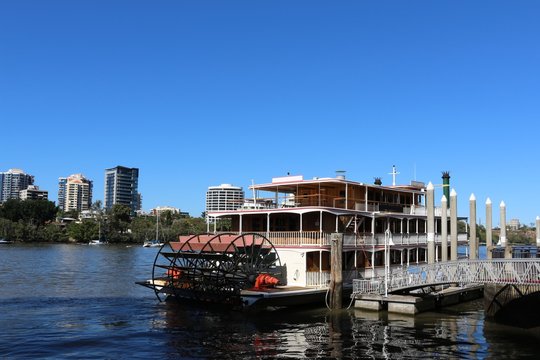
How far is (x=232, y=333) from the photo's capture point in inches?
837

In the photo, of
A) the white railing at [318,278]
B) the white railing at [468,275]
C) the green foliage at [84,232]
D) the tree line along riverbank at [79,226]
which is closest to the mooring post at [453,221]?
the white railing at [468,275]

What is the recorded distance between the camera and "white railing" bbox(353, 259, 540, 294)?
21.1 meters

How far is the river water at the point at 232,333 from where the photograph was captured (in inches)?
728

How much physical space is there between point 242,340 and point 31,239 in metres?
116

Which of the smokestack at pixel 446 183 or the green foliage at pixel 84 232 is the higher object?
the smokestack at pixel 446 183

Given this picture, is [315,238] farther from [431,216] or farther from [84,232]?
[84,232]

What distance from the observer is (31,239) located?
12212cm

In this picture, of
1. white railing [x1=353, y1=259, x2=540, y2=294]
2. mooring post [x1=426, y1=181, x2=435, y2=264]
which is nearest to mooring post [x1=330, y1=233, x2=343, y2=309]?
white railing [x1=353, y1=259, x2=540, y2=294]

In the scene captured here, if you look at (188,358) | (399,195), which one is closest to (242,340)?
(188,358)

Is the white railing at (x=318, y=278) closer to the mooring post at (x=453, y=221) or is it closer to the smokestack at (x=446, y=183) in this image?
the mooring post at (x=453, y=221)

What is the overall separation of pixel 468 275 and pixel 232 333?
10527mm

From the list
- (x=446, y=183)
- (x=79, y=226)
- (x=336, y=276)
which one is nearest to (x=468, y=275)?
(x=336, y=276)

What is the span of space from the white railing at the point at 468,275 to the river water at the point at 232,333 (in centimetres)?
167

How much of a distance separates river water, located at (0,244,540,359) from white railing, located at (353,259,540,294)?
1.67m
